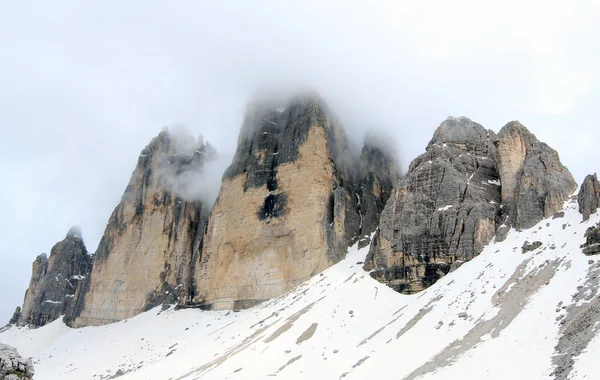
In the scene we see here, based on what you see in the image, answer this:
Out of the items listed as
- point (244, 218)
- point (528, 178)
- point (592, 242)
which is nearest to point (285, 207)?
point (244, 218)

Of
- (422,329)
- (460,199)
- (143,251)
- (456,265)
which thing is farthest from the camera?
(143,251)

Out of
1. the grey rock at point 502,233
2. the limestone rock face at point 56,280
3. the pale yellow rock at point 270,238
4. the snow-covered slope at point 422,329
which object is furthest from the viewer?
the limestone rock face at point 56,280

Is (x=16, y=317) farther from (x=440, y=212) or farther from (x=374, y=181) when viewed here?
(x=440, y=212)

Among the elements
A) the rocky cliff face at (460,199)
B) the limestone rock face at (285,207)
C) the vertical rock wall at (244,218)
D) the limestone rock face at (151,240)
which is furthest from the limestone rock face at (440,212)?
the limestone rock face at (151,240)

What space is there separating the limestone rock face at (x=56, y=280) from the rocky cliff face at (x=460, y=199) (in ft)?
215

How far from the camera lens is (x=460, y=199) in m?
40.0

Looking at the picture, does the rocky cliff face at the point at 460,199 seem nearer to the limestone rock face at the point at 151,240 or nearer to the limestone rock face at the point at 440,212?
the limestone rock face at the point at 440,212

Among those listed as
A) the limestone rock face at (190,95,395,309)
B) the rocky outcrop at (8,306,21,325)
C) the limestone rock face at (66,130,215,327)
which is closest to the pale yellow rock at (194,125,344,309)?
the limestone rock face at (190,95,395,309)

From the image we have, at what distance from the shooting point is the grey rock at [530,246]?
30.2 metres

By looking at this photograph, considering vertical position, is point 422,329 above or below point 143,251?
below

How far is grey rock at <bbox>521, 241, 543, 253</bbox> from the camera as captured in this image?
3018 centimetres

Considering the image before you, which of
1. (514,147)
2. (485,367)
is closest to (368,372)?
(485,367)

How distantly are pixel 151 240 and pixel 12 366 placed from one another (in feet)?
173

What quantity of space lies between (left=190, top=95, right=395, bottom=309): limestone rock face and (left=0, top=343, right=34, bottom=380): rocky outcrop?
3131 centimetres
